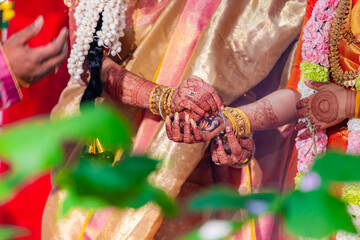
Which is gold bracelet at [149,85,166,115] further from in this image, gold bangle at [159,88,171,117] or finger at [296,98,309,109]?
finger at [296,98,309,109]

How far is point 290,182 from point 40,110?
2.12 ft

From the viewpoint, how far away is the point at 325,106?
0.99 m

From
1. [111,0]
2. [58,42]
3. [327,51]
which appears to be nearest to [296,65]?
[327,51]

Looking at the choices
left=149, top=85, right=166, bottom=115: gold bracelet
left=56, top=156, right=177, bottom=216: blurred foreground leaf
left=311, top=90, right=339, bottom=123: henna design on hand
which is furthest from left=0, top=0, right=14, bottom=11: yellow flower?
left=56, top=156, right=177, bottom=216: blurred foreground leaf

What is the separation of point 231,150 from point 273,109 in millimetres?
150

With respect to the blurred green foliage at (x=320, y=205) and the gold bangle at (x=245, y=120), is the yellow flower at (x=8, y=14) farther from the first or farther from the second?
the blurred green foliage at (x=320, y=205)

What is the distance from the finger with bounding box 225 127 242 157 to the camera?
3.37ft

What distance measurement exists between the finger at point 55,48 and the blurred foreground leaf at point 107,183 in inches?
39.0

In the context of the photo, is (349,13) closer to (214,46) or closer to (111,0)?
(214,46)

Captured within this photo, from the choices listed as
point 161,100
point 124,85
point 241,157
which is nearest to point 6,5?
point 124,85

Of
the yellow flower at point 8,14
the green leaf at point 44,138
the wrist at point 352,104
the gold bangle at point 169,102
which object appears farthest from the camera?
the yellow flower at point 8,14

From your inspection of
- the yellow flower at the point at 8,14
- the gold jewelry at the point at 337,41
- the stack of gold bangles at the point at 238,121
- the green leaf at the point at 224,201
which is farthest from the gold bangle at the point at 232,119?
the green leaf at the point at 224,201

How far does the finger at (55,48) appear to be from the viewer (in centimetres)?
117

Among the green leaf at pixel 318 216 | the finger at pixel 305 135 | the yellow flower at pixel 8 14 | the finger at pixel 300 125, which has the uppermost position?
the green leaf at pixel 318 216
